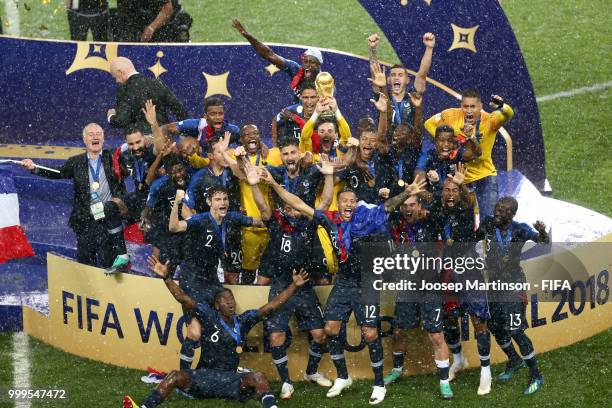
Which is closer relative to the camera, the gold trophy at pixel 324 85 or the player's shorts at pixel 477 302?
the player's shorts at pixel 477 302

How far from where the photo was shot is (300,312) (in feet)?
34.5

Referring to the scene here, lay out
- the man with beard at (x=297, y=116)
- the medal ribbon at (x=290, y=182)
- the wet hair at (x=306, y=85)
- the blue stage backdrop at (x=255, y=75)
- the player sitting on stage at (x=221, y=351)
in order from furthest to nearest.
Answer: the blue stage backdrop at (x=255, y=75) → the wet hair at (x=306, y=85) → the man with beard at (x=297, y=116) → the medal ribbon at (x=290, y=182) → the player sitting on stage at (x=221, y=351)

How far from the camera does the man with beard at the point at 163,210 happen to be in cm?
1096

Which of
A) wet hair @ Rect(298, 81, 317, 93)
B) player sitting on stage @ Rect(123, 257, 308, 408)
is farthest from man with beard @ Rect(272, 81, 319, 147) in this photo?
player sitting on stage @ Rect(123, 257, 308, 408)

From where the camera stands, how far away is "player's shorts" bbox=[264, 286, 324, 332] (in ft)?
34.3

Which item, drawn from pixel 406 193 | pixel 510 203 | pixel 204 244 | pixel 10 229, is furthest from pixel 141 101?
pixel 510 203

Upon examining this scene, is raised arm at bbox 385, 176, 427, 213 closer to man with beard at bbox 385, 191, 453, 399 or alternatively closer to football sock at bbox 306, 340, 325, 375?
man with beard at bbox 385, 191, 453, 399

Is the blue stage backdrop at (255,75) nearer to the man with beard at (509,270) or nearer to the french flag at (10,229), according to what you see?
the french flag at (10,229)

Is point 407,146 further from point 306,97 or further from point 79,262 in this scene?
point 79,262

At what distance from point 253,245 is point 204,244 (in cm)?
62

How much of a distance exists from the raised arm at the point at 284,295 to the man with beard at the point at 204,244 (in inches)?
15.8

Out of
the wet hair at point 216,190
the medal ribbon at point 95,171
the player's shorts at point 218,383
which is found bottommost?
the player's shorts at point 218,383

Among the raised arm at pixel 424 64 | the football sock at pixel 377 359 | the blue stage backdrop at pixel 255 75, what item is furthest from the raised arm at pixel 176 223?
the blue stage backdrop at pixel 255 75

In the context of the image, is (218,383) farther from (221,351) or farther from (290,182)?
(290,182)
